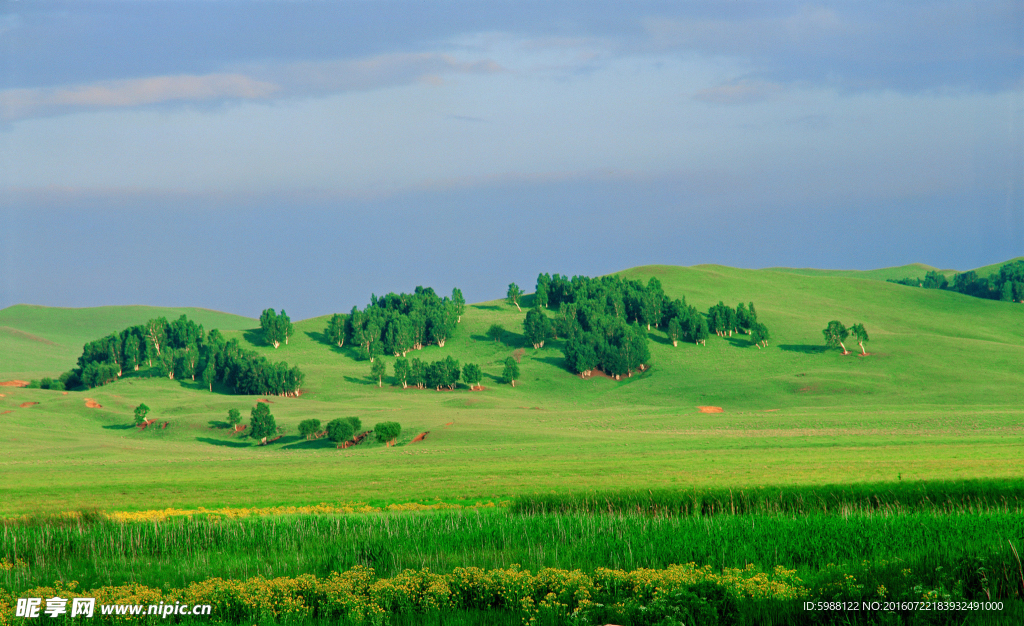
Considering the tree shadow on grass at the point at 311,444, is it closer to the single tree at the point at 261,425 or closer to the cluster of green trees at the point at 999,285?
the single tree at the point at 261,425

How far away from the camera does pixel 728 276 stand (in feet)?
633

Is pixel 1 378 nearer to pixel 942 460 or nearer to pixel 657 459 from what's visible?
pixel 657 459

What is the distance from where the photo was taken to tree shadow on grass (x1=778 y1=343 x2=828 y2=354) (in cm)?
12838

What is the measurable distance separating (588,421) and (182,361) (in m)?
72.0

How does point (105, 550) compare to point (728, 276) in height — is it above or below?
below

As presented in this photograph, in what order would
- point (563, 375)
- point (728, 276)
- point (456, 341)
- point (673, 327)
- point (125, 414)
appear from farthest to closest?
1. point (728, 276)
2. point (456, 341)
3. point (673, 327)
4. point (563, 375)
5. point (125, 414)

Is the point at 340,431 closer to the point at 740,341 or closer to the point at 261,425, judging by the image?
the point at 261,425

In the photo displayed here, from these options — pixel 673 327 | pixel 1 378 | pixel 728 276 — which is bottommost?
pixel 1 378

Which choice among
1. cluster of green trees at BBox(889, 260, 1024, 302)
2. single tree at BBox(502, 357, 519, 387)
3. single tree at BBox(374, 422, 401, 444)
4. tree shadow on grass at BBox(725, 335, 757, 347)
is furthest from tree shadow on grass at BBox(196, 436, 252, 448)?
cluster of green trees at BBox(889, 260, 1024, 302)

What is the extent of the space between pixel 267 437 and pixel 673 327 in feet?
254

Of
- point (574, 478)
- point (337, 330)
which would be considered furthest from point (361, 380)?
point (574, 478)

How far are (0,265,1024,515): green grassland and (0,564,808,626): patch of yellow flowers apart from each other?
19.1 metres

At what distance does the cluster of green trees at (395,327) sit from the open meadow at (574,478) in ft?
18.8

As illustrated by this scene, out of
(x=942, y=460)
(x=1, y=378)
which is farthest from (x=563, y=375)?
(x=1, y=378)
